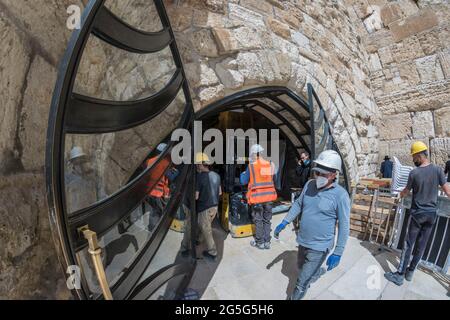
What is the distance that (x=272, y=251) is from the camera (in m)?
2.92

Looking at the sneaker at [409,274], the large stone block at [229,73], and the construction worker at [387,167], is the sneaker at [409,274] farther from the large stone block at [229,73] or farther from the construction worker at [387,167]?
the construction worker at [387,167]

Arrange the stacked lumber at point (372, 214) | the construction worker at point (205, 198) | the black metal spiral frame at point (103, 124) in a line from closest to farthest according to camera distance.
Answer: the black metal spiral frame at point (103, 124) → the construction worker at point (205, 198) → the stacked lumber at point (372, 214)

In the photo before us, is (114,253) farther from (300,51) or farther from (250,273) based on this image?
(300,51)

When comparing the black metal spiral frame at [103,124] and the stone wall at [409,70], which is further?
the stone wall at [409,70]

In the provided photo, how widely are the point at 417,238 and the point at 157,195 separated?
2.96 metres

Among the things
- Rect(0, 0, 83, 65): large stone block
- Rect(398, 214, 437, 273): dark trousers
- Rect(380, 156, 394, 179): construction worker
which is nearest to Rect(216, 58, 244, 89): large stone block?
Rect(0, 0, 83, 65): large stone block

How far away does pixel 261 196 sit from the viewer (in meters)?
3.01

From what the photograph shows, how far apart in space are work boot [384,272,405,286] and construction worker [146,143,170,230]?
107 inches

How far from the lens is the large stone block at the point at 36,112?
41.9 inches

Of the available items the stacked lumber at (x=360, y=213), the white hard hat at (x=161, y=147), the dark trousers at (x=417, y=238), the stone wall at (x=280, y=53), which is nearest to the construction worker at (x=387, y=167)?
the stone wall at (x=280, y=53)

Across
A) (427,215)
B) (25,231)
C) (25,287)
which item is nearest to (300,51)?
(427,215)

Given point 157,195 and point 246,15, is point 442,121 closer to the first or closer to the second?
point 246,15

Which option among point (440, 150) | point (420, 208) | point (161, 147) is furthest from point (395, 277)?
point (440, 150)

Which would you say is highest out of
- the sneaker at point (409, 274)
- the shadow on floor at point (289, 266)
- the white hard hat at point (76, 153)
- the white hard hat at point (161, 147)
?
the white hard hat at point (161, 147)
